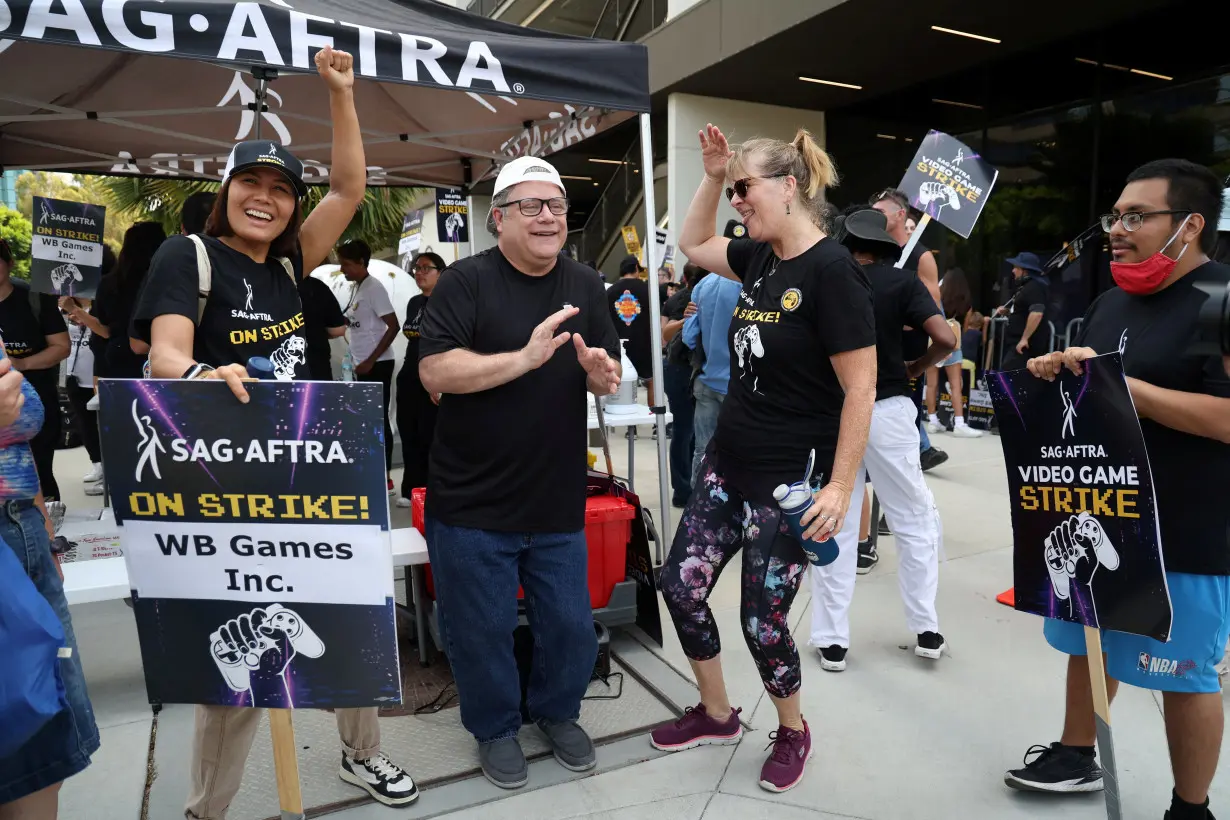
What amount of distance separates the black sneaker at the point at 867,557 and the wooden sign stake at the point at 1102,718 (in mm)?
2618

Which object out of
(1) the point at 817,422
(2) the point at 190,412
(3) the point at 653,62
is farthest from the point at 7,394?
(3) the point at 653,62

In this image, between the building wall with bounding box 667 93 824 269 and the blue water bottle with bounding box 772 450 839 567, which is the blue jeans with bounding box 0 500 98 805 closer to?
the blue water bottle with bounding box 772 450 839 567

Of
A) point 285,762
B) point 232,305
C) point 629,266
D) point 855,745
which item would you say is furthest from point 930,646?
point 629,266

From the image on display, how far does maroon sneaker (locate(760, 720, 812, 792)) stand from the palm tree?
1099 centimetres

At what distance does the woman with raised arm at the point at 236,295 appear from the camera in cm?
205

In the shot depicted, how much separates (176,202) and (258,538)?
14.9 m

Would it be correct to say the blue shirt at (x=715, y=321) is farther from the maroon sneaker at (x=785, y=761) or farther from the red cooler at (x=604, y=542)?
the maroon sneaker at (x=785, y=761)

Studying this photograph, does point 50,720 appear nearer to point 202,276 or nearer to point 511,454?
point 202,276

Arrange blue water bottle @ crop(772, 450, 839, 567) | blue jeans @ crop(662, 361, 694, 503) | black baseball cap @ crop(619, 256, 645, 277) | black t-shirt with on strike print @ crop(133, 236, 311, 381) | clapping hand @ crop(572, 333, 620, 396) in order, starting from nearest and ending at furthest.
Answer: black t-shirt with on strike print @ crop(133, 236, 311, 381) → blue water bottle @ crop(772, 450, 839, 567) → clapping hand @ crop(572, 333, 620, 396) → blue jeans @ crop(662, 361, 694, 503) → black baseball cap @ crop(619, 256, 645, 277)

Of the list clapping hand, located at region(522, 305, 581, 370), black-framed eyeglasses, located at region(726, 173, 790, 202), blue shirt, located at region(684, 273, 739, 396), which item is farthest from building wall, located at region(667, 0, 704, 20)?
clapping hand, located at region(522, 305, 581, 370)

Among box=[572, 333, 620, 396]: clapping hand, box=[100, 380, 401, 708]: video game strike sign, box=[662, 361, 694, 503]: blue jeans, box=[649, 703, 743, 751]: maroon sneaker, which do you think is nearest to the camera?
box=[100, 380, 401, 708]: video game strike sign

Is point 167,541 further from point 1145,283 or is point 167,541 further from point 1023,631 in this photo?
point 1023,631

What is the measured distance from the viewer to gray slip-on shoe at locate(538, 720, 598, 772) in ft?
9.05

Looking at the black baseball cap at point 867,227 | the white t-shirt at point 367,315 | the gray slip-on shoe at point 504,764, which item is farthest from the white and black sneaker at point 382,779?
the white t-shirt at point 367,315
